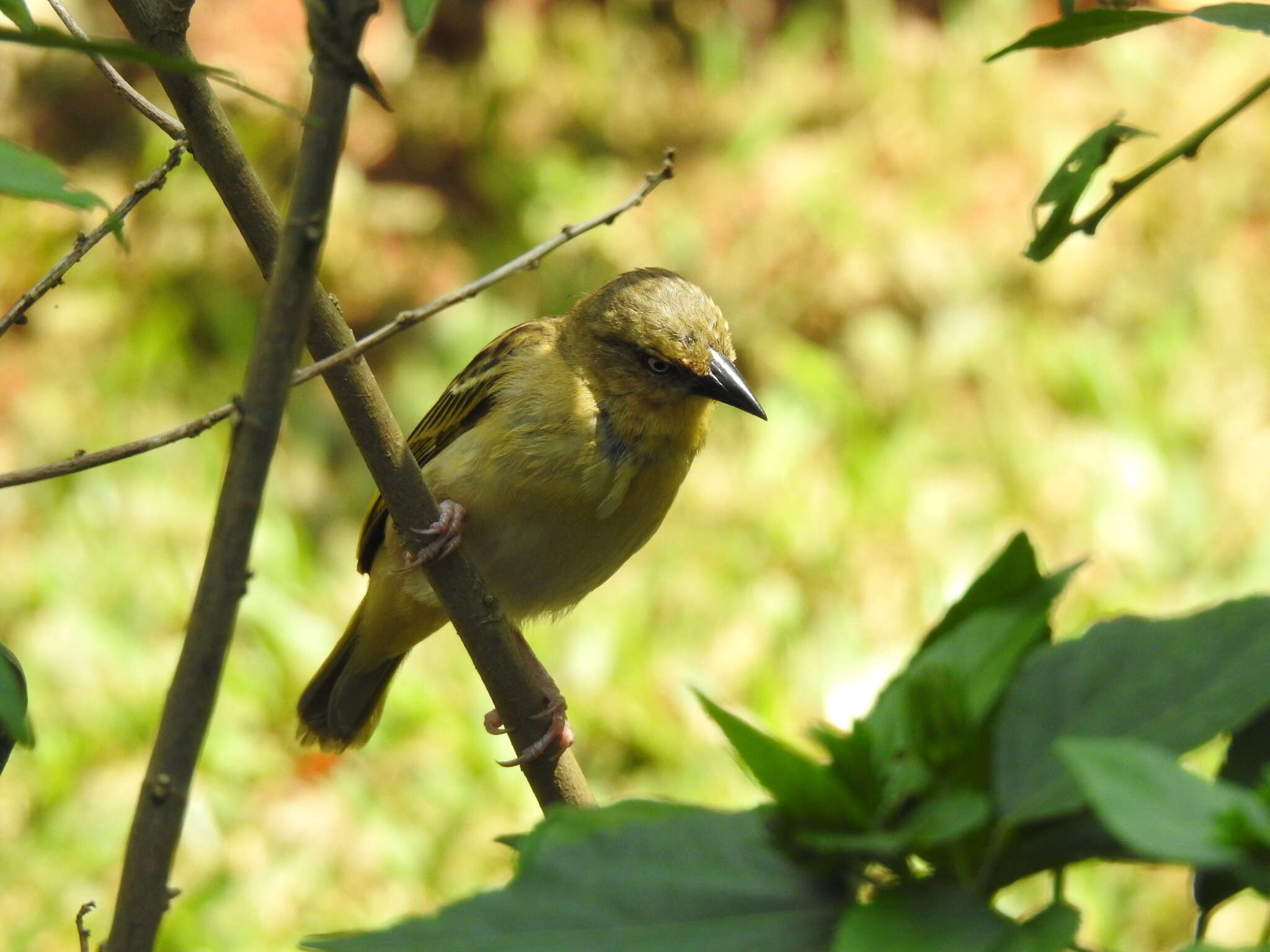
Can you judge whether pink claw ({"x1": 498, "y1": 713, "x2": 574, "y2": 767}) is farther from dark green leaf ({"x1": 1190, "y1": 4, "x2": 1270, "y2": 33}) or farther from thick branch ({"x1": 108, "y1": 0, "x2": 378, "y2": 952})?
dark green leaf ({"x1": 1190, "y1": 4, "x2": 1270, "y2": 33})

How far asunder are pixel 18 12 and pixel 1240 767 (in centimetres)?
120

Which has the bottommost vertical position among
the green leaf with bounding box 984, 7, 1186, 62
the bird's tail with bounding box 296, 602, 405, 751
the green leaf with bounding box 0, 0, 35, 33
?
the green leaf with bounding box 984, 7, 1186, 62

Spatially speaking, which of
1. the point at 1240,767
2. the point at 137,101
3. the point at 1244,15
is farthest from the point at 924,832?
the point at 137,101

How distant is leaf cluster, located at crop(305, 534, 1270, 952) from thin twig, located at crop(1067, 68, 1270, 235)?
59cm

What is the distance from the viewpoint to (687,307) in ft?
10.9

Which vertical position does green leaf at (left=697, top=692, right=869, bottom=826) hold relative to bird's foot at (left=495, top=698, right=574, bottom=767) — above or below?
below

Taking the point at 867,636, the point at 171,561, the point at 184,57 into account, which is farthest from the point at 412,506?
the point at 171,561

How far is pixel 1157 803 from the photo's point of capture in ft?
2.71

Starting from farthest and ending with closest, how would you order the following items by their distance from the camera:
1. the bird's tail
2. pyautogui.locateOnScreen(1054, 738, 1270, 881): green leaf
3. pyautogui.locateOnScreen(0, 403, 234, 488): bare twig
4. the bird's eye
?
the bird's tail
the bird's eye
pyautogui.locateOnScreen(0, 403, 234, 488): bare twig
pyautogui.locateOnScreen(1054, 738, 1270, 881): green leaf

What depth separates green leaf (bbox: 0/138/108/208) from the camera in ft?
3.11

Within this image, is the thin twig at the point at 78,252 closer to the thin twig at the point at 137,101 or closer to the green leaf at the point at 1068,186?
the thin twig at the point at 137,101

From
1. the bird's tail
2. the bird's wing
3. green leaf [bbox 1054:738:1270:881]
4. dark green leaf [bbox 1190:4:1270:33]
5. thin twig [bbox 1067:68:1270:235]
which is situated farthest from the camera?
the bird's tail

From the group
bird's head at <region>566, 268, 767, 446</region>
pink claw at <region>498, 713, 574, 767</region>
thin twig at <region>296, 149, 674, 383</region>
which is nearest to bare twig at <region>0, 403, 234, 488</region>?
thin twig at <region>296, 149, 674, 383</region>

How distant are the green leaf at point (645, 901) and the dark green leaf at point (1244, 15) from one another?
2.66ft
